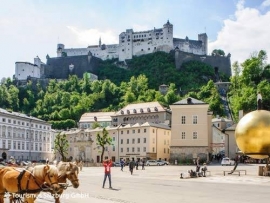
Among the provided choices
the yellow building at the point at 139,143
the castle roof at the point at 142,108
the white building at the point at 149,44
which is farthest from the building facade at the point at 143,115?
the white building at the point at 149,44

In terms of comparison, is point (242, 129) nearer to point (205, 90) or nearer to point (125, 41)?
point (205, 90)

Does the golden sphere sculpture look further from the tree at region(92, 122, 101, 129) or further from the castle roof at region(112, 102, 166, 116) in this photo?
the tree at region(92, 122, 101, 129)

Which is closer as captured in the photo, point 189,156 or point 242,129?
point 242,129

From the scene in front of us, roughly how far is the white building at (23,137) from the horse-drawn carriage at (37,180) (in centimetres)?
6903

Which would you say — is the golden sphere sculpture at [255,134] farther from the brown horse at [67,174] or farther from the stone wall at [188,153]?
the stone wall at [188,153]

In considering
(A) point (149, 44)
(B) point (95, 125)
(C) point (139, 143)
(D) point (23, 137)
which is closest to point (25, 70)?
(A) point (149, 44)

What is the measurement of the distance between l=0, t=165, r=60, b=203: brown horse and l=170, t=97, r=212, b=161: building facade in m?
52.8

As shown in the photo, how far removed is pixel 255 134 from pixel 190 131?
5828cm

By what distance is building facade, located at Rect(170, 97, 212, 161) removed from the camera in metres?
60.1

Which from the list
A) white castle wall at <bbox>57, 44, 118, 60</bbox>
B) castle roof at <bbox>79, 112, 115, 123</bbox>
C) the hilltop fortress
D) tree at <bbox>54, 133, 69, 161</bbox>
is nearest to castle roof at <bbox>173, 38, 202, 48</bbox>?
the hilltop fortress

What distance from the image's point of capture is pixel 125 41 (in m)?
153

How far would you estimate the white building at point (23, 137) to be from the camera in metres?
82.2

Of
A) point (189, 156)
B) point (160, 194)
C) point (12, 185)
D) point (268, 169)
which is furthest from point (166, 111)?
point (12, 185)

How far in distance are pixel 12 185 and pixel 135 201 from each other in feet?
23.3
